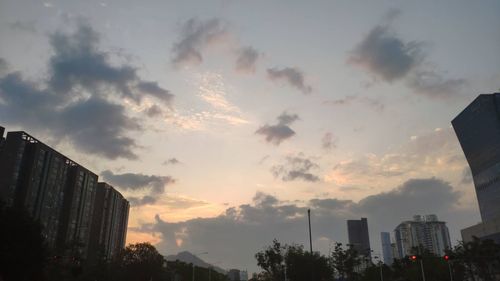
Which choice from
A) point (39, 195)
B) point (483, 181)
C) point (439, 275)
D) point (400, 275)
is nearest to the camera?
point (439, 275)

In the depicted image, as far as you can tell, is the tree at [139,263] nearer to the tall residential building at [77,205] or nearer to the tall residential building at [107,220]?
the tall residential building at [77,205]

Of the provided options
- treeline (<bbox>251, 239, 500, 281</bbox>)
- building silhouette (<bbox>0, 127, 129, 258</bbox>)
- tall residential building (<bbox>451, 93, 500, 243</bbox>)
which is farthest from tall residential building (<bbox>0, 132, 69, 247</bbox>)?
tall residential building (<bbox>451, 93, 500, 243</bbox>)

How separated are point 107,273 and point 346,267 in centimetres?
5355

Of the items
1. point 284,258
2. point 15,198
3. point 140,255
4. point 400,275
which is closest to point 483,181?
point 400,275

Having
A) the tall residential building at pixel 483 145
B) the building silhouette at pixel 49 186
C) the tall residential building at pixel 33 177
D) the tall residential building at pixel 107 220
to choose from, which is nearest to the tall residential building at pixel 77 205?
the building silhouette at pixel 49 186

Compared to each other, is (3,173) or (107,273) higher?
(3,173)

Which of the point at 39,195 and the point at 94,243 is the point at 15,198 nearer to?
the point at 39,195

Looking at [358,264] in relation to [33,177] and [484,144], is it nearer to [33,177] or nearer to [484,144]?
[33,177]

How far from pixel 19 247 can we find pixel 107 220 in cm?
12696

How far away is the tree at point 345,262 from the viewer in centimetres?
9975

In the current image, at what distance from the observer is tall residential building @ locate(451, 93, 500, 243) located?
6560 inches

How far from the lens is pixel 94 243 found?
517 feet

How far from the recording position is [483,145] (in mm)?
175125

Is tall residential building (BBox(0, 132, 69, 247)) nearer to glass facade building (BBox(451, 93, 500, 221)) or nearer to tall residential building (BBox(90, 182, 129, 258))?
tall residential building (BBox(90, 182, 129, 258))
